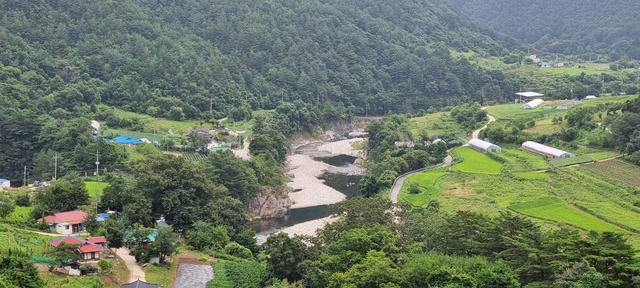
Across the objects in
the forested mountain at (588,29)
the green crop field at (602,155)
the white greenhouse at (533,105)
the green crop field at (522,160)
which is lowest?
the green crop field at (522,160)

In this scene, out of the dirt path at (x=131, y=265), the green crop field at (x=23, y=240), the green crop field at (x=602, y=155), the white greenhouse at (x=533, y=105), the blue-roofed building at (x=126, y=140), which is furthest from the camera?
the white greenhouse at (x=533, y=105)

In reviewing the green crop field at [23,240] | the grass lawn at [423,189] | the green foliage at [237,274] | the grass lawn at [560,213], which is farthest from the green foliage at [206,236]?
the grass lawn at [560,213]

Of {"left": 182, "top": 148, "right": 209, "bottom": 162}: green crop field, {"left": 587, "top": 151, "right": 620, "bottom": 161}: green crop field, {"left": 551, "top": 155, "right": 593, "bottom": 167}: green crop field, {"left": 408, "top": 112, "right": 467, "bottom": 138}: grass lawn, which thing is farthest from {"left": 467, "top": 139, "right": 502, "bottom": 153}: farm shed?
{"left": 182, "top": 148, "right": 209, "bottom": 162}: green crop field

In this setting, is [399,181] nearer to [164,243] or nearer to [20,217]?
[164,243]

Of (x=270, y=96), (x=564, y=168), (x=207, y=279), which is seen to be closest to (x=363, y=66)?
(x=270, y=96)

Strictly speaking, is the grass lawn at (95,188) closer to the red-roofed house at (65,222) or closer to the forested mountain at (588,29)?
the red-roofed house at (65,222)

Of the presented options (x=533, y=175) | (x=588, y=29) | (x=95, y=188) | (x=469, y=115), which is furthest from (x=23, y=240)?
(x=588, y=29)

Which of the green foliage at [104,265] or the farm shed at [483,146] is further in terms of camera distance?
the farm shed at [483,146]
